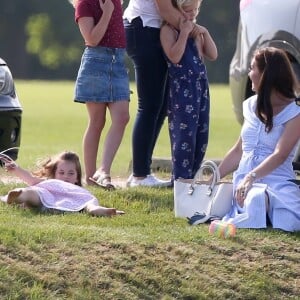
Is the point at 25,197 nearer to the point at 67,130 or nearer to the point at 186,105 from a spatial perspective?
the point at 186,105

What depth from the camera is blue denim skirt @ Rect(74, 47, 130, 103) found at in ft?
26.7

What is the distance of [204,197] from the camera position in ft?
22.7

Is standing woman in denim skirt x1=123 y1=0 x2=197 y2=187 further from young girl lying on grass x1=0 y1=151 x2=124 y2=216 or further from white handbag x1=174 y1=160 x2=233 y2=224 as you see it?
white handbag x1=174 y1=160 x2=233 y2=224

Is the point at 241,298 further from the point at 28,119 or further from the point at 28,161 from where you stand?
the point at 28,119

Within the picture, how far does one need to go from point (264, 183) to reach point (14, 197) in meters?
1.42

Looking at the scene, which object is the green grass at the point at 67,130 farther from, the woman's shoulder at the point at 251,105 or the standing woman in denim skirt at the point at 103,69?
the woman's shoulder at the point at 251,105

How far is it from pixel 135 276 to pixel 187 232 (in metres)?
0.80

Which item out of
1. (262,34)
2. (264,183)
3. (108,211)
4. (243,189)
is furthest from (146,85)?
(243,189)

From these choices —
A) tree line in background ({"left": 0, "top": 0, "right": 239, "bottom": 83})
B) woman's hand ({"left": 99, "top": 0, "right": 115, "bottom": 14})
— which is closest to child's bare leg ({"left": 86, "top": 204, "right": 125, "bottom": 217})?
woman's hand ({"left": 99, "top": 0, "right": 115, "bottom": 14})

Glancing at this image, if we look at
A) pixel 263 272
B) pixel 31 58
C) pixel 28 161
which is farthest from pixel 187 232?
pixel 31 58

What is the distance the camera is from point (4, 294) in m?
5.33

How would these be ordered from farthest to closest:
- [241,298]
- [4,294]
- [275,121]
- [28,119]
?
[28,119]
[275,121]
[241,298]
[4,294]

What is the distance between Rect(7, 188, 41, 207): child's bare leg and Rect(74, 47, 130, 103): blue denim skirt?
124 centimetres

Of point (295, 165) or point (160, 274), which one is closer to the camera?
point (160, 274)
